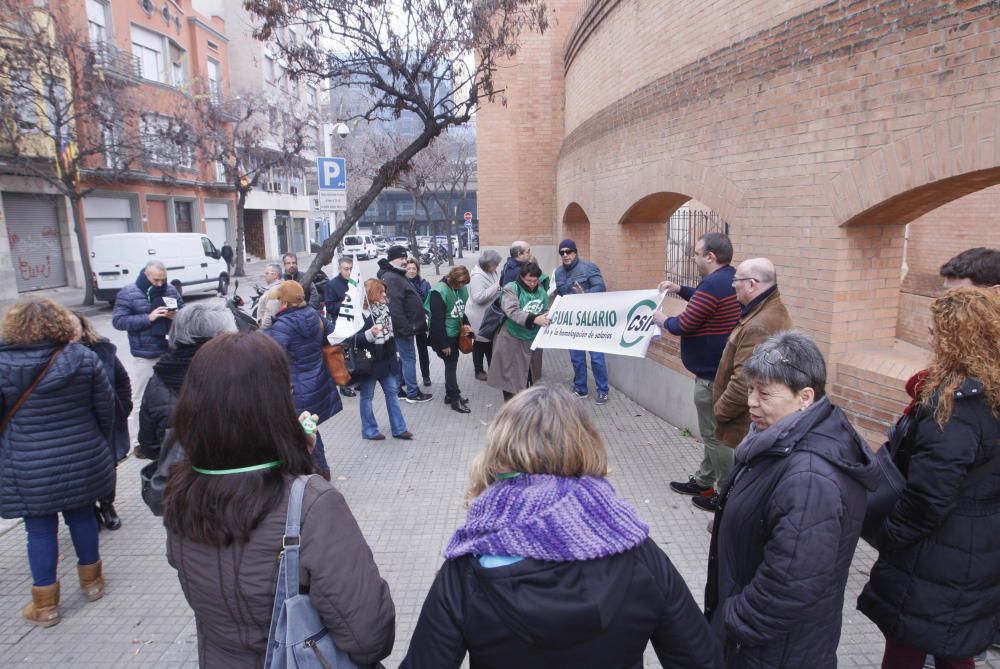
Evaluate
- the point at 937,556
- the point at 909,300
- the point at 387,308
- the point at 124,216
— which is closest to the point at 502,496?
the point at 937,556

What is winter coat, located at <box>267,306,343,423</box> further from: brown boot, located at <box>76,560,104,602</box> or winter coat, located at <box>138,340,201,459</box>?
brown boot, located at <box>76,560,104,602</box>

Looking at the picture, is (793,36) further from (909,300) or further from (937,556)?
(909,300)

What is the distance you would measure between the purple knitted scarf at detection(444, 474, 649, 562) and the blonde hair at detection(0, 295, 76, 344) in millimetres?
3052

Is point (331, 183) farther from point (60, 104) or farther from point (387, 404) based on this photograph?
point (60, 104)

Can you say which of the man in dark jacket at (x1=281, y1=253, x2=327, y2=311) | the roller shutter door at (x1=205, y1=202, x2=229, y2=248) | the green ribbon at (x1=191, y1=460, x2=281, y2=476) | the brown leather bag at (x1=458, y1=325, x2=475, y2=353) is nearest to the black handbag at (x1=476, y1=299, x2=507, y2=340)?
the brown leather bag at (x1=458, y1=325, x2=475, y2=353)

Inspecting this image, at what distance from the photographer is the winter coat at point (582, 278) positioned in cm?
741

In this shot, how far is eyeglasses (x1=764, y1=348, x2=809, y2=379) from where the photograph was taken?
2.29 metres

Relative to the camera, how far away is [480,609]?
4.91 feet

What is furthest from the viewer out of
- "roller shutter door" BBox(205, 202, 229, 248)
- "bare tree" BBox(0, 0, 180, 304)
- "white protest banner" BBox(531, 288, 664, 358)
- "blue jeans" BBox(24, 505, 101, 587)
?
"roller shutter door" BBox(205, 202, 229, 248)

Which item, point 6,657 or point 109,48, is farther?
point 109,48

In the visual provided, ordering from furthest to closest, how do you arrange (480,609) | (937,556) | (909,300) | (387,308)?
(909,300) < (387,308) < (937,556) < (480,609)

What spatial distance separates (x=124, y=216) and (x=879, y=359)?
99.5ft

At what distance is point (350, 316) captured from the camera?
6.25m

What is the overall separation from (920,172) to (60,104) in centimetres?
2261
